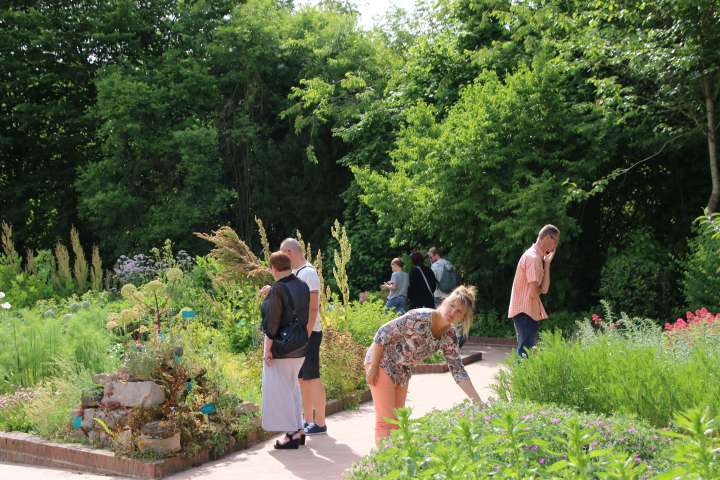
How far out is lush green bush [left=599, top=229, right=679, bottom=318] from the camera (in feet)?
51.2

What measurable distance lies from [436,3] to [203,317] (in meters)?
11.2

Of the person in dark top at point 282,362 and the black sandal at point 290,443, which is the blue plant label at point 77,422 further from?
the black sandal at point 290,443

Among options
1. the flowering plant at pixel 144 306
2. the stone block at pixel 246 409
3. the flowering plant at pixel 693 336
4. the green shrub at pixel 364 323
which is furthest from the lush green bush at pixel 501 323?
the stone block at pixel 246 409

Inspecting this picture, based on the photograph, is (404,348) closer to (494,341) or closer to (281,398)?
(281,398)

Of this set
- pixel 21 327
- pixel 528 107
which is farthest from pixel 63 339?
pixel 528 107

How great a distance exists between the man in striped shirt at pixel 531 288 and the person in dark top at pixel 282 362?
→ 2697 mm

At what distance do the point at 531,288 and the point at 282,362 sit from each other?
3.03 metres

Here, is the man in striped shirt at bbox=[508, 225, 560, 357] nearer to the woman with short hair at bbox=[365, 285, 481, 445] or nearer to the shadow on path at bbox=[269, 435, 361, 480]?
the shadow on path at bbox=[269, 435, 361, 480]

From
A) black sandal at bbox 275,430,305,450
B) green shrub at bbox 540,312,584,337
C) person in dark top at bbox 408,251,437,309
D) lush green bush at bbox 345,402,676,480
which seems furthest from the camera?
green shrub at bbox 540,312,584,337

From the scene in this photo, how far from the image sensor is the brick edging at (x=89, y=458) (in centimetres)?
682

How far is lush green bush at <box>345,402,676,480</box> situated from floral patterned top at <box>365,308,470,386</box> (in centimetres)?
46

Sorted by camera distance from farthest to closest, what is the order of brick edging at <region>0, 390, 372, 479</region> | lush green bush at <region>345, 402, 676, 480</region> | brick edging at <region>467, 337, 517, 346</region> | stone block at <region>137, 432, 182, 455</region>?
brick edging at <region>467, 337, 517, 346</region> < stone block at <region>137, 432, 182, 455</region> < brick edging at <region>0, 390, 372, 479</region> < lush green bush at <region>345, 402, 676, 480</region>

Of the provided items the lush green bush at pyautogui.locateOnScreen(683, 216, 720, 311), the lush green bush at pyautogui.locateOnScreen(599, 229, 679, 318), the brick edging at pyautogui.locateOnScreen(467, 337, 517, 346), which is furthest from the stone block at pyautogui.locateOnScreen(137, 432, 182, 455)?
the lush green bush at pyautogui.locateOnScreen(599, 229, 679, 318)

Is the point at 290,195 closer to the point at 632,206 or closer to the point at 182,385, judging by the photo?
the point at 632,206
